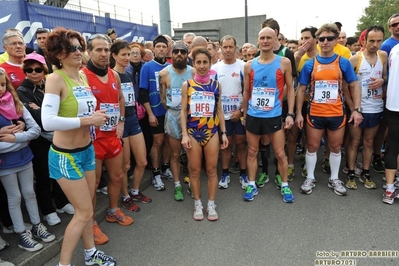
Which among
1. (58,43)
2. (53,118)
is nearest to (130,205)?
(53,118)

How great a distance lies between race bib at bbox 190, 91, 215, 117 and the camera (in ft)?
11.3

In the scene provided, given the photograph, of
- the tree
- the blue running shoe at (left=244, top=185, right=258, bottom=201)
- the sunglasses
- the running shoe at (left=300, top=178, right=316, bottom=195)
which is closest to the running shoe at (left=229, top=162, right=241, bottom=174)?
the blue running shoe at (left=244, top=185, right=258, bottom=201)

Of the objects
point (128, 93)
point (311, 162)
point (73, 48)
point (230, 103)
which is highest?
point (73, 48)

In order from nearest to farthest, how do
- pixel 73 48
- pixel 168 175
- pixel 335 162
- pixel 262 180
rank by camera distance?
pixel 73 48 → pixel 335 162 → pixel 262 180 → pixel 168 175

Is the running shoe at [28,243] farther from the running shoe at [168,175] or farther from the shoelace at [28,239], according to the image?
the running shoe at [168,175]

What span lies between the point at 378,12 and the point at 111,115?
47.0 meters

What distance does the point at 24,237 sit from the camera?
2805 mm

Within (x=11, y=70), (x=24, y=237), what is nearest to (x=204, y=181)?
(x=24, y=237)

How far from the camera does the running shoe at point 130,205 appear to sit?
382 centimetres

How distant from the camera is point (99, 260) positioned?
2715 millimetres

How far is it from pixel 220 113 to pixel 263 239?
1.52m

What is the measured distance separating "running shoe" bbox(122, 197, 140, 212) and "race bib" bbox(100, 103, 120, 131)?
48.0 inches

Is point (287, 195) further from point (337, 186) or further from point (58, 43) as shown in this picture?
point (58, 43)

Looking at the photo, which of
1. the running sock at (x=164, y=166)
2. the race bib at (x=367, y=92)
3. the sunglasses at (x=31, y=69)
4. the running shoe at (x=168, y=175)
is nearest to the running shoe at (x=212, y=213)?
the running shoe at (x=168, y=175)
